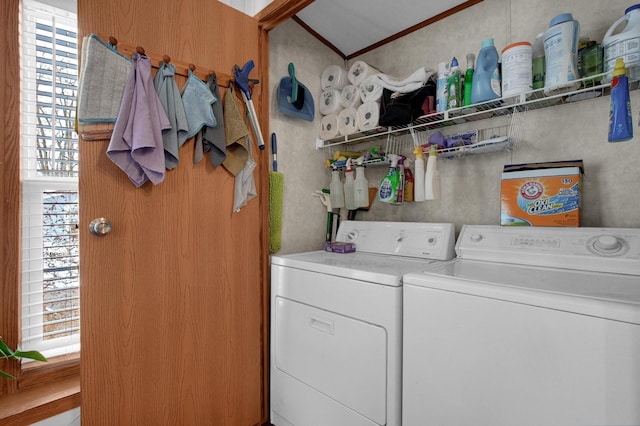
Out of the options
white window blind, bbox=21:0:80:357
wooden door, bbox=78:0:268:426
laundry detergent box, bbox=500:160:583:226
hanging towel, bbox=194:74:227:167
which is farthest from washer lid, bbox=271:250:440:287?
white window blind, bbox=21:0:80:357

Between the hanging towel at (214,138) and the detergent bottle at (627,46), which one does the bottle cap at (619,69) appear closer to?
the detergent bottle at (627,46)

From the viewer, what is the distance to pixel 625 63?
1.08m

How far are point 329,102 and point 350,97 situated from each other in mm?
141

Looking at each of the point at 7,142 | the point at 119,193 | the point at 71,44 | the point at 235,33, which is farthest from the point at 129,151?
the point at 235,33

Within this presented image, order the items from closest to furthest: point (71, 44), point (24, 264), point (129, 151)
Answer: point (129, 151) → point (24, 264) → point (71, 44)

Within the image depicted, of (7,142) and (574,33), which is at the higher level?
(574,33)

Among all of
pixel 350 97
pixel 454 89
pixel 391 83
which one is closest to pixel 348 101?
pixel 350 97

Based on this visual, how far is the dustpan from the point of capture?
1823 millimetres

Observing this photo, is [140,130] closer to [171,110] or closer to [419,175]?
[171,110]

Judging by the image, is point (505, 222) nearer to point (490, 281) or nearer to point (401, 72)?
point (490, 281)

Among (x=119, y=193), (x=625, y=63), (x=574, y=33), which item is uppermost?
(x=574, y=33)

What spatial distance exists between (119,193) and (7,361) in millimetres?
823

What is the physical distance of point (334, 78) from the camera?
202 centimetres

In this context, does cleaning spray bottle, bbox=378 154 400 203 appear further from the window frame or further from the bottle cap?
the window frame
